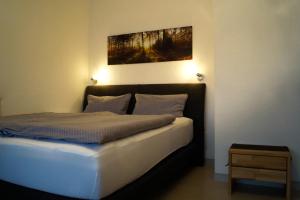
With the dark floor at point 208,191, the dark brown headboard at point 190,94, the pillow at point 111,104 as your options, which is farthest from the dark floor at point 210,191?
the pillow at point 111,104

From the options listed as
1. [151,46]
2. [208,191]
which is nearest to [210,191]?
[208,191]

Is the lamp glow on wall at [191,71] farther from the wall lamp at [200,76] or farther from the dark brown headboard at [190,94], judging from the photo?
the dark brown headboard at [190,94]

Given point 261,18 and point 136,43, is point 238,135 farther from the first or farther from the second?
point 136,43

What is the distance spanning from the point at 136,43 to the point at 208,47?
45.2 inches

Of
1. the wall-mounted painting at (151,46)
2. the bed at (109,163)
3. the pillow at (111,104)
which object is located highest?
the wall-mounted painting at (151,46)

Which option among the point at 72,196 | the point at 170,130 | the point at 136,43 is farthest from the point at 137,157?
the point at 136,43

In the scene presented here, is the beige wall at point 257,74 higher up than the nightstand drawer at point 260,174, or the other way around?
the beige wall at point 257,74

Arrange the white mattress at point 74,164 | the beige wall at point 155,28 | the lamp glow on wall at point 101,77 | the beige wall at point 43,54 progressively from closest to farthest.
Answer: the white mattress at point 74,164 < the beige wall at point 43,54 < the beige wall at point 155,28 < the lamp glow on wall at point 101,77

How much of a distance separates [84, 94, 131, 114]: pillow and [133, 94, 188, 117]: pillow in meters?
0.21

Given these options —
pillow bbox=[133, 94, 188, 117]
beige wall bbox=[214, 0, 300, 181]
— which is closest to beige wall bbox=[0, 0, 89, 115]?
pillow bbox=[133, 94, 188, 117]

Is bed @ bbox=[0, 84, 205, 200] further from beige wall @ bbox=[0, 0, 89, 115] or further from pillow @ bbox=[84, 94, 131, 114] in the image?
beige wall @ bbox=[0, 0, 89, 115]

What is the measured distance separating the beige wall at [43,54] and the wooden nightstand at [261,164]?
266cm

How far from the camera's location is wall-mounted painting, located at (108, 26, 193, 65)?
375 centimetres

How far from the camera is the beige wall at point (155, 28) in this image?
3.61m
